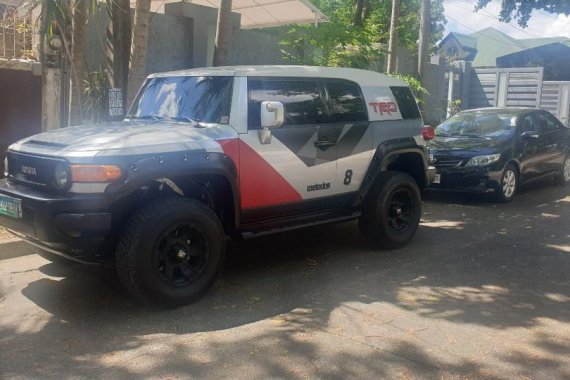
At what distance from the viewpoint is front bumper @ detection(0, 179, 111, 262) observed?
428 cm

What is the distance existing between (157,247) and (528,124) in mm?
7888

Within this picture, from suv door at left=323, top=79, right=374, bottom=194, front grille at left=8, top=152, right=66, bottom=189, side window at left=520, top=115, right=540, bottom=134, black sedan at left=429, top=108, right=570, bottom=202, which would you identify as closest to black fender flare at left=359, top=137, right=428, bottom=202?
suv door at left=323, top=79, right=374, bottom=194

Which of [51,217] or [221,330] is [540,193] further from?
[51,217]

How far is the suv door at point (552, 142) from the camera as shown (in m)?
10.6

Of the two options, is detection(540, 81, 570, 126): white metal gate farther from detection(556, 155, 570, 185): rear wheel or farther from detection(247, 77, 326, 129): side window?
detection(247, 77, 326, 129): side window

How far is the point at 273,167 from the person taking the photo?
5.35 metres

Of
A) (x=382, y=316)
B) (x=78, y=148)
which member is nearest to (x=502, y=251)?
(x=382, y=316)

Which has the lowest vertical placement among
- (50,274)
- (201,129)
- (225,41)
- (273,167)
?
(50,274)

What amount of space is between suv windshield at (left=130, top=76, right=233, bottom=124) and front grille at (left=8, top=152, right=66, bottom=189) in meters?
1.30

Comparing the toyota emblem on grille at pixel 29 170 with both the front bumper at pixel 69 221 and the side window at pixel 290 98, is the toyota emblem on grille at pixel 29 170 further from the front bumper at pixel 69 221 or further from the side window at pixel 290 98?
the side window at pixel 290 98

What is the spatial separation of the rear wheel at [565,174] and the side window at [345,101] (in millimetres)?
6705

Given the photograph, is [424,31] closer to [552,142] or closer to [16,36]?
[552,142]

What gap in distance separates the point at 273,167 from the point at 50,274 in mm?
2365

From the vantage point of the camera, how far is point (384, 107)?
6566 mm
